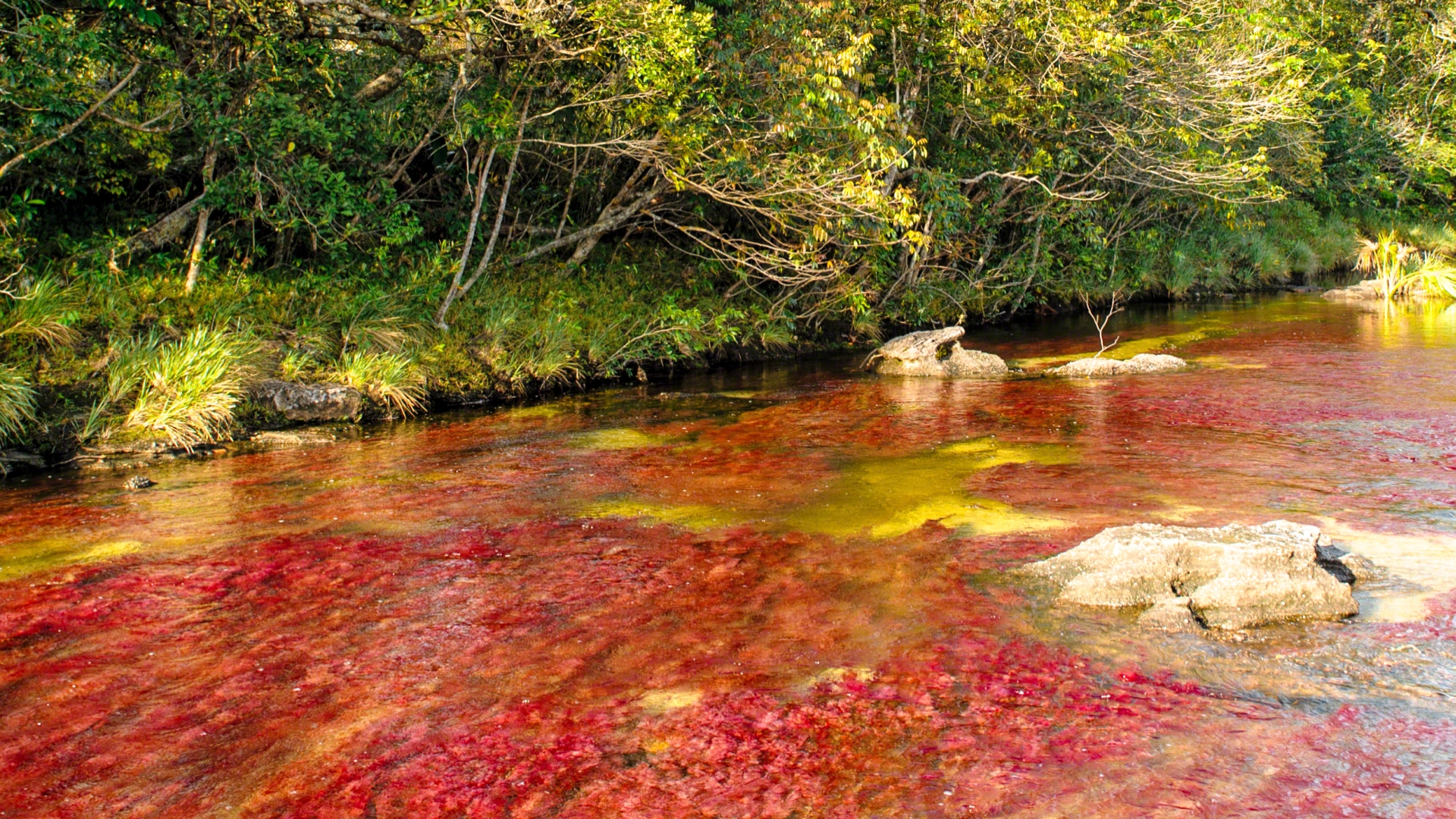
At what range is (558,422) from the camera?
1138cm

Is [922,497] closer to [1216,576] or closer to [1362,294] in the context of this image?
[1216,576]

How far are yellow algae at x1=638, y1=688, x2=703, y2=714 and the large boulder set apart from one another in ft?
6.55

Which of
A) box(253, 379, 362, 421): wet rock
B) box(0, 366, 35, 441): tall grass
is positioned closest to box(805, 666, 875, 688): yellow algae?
box(0, 366, 35, 441): tall grass

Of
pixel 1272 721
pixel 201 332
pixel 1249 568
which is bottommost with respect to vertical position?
pixel 1272 721

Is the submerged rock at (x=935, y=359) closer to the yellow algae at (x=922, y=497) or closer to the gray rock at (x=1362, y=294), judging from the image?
the yellow algae at (x=922, y=497)

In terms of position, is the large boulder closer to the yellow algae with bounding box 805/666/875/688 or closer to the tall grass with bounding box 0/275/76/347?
the yellow algae with bounding box 805/666/875/688

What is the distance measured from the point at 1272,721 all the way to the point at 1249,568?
1.17 m

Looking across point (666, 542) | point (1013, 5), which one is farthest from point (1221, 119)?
point (666, 542)

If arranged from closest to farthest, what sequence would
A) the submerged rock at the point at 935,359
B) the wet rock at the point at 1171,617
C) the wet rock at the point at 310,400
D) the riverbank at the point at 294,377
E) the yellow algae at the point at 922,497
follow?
the wet rock at the point at 1171,617 < the yellow algae at the point at 922,497 < the riverbank at the point at 294,377 < the wet rock at the point at 310,400 < the submerged rock at the point at 935,359

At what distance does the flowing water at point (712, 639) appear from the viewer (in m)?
4.01

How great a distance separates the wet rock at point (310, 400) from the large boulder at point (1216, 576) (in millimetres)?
7823

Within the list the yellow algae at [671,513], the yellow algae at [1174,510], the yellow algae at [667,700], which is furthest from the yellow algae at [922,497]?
the yellow algae at [667,700]

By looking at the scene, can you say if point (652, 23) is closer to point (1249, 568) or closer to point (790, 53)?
point (790, 53)

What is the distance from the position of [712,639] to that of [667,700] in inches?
26.4
